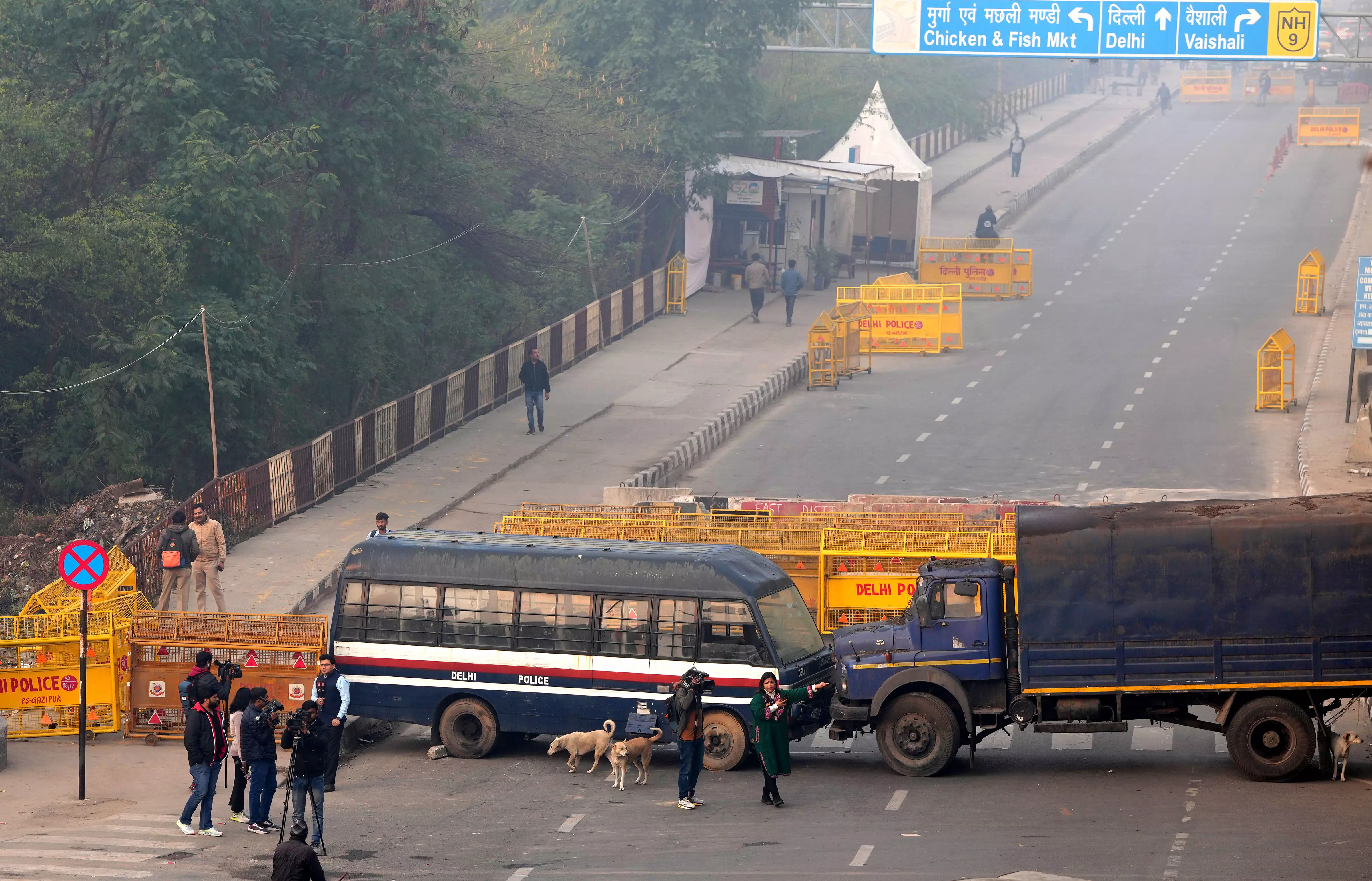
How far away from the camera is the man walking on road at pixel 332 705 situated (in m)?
15.5

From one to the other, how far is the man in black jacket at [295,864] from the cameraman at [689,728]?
215 inches

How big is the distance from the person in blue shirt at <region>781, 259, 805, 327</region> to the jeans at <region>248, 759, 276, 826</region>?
30537 mm

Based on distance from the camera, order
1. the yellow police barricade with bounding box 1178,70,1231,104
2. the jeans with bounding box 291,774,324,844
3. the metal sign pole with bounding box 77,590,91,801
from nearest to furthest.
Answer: the jeans with bounding box 291,774,324,844
the metal sign pole with bounding box 77,590,91,801
the yellow police barricade with bounding box 1178,70,1231,104

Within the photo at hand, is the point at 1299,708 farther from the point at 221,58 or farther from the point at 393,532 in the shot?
the point at 221,58

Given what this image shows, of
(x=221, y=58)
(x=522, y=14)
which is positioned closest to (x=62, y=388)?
(x=221, y=58)

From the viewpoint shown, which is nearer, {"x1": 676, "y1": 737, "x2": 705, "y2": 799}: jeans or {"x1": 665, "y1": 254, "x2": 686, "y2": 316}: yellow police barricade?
{"x1": 676, "y1": 737, "x2": 705, "y2": 799}: jeans

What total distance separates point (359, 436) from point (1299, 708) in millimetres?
19037

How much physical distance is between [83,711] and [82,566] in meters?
1.53

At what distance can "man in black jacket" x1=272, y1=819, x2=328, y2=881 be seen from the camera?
1101 centimetres

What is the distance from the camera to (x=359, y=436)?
1226 inches

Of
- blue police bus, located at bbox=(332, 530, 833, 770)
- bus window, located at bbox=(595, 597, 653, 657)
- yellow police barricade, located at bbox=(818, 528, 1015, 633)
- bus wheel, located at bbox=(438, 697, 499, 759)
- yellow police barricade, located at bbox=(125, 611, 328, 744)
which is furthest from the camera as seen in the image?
yellow police barricade, located at bbox=(818, 528, 1015, 633)

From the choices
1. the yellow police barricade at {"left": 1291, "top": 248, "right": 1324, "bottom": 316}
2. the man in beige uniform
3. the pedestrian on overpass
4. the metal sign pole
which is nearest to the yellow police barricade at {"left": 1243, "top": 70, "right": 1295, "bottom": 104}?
the pedestrian on overpass

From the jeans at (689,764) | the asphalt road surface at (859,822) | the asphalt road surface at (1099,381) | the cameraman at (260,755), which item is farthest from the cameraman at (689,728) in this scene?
the asphalt road surface at (1099,381)

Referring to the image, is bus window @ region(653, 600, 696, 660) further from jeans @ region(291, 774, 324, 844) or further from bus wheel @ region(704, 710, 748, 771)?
jeans @ region(291, 774, 324, 844)
